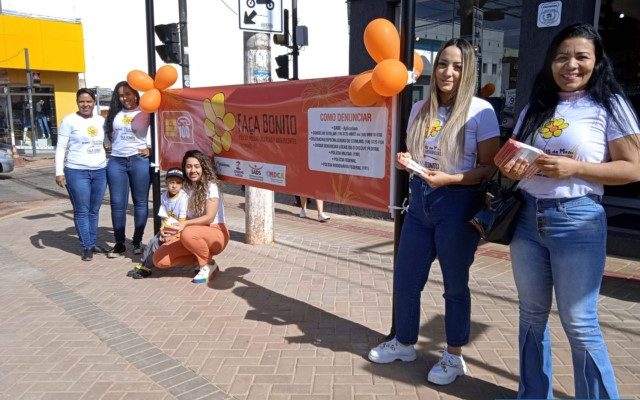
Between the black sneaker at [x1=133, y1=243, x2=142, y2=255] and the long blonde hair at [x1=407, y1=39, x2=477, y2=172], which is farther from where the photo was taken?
the black sneaker at [x1=133, y1=243, x2=142, y2=255]

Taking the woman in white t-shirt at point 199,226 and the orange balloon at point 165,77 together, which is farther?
the orange balloon at point 165,77

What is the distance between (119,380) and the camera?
3.14 meters

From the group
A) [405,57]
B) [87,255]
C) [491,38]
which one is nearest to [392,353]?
[405,57]

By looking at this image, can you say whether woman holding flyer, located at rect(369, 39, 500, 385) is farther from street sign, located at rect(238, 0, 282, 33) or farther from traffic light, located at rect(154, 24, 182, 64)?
traffic light, located at rect(154, 24, 182, 64)

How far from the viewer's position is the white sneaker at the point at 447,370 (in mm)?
3006

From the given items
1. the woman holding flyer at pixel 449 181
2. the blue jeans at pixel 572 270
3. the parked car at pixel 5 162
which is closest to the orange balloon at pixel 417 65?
the woman holding flyer at pixel 449 181

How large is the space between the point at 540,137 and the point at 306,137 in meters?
1.97

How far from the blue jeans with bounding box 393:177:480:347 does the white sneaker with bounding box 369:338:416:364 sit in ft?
0.21

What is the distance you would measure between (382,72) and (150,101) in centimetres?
340

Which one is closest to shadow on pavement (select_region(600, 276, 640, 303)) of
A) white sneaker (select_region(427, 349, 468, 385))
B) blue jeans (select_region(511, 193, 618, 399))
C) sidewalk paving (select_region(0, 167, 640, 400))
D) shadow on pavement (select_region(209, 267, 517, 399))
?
sidewalk paving (select_region(0, 167, 640, 400))

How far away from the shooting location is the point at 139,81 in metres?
5.49

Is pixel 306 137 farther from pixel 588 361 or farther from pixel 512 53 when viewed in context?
pixel 512 53

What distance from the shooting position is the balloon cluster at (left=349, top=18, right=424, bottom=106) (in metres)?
2.96

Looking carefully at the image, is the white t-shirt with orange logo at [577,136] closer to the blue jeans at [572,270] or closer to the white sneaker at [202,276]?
the blue jeans at [572,270]
